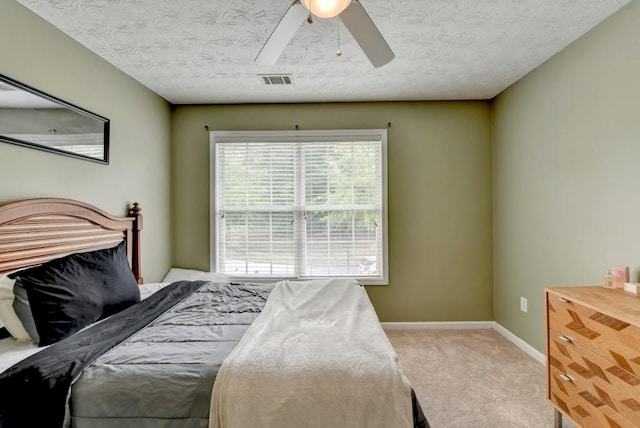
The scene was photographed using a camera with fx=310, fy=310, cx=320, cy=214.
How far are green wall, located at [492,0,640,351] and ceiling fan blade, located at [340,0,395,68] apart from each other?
1.53 meters

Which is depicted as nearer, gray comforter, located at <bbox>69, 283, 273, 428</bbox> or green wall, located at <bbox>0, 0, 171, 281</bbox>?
gray comforter, located at <bbox>69, 283, 273, 428</bbox>

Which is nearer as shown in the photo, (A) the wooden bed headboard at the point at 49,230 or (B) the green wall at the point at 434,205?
(A) the wooden bed headboard at the point at 49,230

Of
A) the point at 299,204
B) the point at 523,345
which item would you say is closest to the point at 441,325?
the point at 523,345

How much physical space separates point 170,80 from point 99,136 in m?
0.85

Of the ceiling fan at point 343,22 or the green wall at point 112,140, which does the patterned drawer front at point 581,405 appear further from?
the green wall at point 112,140

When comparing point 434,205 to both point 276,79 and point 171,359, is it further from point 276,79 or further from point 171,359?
point 171,359

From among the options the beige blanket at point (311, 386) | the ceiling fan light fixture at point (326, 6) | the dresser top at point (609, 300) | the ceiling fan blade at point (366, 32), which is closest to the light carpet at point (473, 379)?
the dresser top at point (609, 300)

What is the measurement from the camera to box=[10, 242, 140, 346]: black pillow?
4.85 feet

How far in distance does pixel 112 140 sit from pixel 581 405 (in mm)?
3617

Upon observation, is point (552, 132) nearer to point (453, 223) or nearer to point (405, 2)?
point (453, 223)

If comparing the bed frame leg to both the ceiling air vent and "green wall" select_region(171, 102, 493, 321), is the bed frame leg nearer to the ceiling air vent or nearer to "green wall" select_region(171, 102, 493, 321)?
"green wall" select_region(171, 102, 493, 321)

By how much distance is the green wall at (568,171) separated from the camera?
1.91 meters

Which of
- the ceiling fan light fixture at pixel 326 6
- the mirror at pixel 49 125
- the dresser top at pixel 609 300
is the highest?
the ceiling fan light fixture at pixel 326 6

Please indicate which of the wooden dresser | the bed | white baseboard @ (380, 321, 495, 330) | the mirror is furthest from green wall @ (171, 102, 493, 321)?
the mirror
